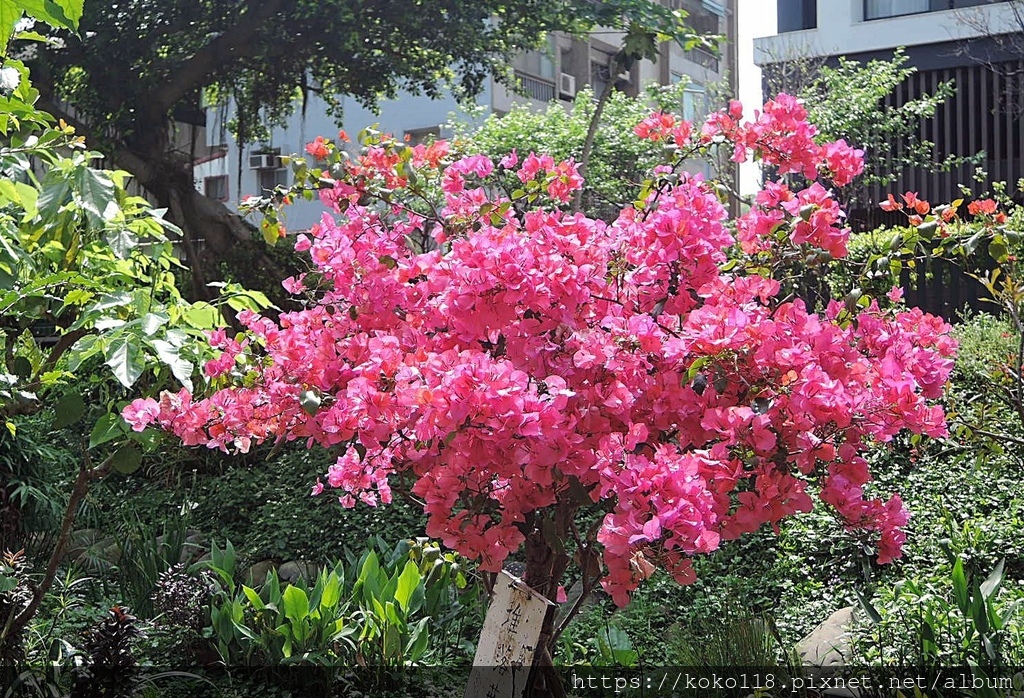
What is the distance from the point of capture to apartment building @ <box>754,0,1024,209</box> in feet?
40.4

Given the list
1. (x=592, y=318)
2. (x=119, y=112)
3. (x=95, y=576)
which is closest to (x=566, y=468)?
(x=592, y=318)

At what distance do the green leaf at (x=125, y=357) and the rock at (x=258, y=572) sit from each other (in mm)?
3049

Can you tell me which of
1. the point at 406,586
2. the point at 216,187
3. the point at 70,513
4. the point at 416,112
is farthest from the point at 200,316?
the point at 416,112

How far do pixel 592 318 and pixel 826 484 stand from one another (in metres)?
0.58

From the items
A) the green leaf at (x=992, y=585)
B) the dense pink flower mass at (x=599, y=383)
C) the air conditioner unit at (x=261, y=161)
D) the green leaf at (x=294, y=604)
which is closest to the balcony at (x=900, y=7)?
the air conditioner unit at (x=261, y=161)

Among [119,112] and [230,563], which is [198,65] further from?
[230,563]

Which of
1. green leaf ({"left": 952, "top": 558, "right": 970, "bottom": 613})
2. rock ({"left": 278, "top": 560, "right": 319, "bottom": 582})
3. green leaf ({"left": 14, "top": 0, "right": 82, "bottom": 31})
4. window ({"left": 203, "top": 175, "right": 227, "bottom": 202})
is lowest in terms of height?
rock ({"left": 278, "top": 560, "right": 319, "bottom": 582})

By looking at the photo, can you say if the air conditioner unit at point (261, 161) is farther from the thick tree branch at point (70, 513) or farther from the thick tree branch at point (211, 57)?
the thick tree branch at point (70, 513)

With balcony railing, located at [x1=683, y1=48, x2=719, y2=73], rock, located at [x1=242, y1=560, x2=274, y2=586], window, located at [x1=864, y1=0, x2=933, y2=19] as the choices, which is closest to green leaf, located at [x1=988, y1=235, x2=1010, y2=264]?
rock, located at [x1=242, y1=560, x2=274, y2=586]

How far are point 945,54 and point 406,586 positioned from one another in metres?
12.4

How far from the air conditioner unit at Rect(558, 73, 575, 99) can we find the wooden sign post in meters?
13.2

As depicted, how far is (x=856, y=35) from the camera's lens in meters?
13.9

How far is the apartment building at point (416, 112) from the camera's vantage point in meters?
9.91

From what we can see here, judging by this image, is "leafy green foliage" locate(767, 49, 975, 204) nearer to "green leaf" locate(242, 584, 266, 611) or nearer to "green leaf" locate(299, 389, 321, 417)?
"green leaf" locate(242, 584, 266, 611)
